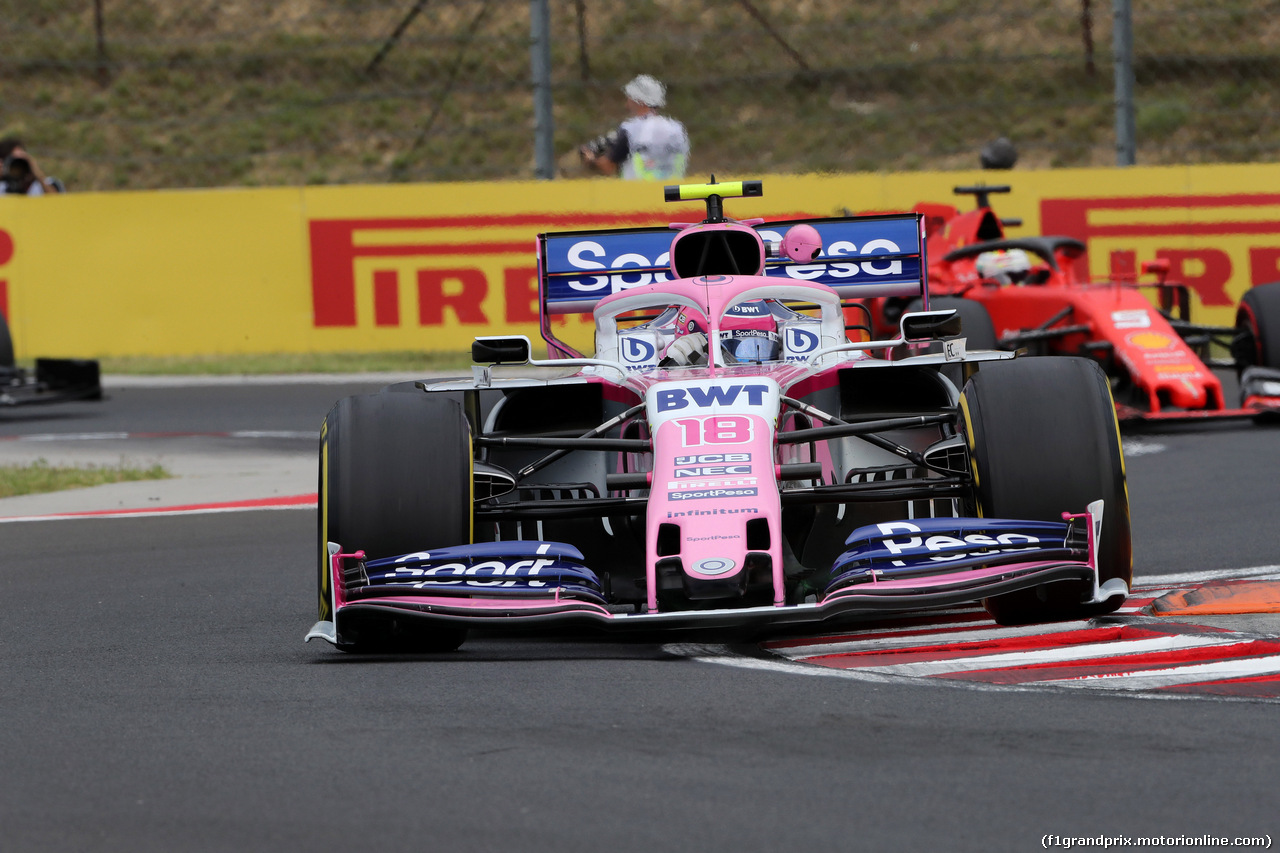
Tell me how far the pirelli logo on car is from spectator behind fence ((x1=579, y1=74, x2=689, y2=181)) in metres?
3.39

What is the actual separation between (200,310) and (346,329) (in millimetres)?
1353

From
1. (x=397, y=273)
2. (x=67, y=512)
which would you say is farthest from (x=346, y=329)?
(x=67, y=512)

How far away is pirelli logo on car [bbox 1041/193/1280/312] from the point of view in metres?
15.8

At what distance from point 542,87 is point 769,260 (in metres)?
8.92

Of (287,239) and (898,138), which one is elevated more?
(898,138)

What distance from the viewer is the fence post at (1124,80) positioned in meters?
16.4

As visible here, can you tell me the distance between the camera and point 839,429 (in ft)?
18.3

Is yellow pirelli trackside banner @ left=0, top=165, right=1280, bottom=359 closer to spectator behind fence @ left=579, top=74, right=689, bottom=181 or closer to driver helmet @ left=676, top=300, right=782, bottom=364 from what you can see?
spectator behind fence @ left=579, top=74, right=689, bottom=181

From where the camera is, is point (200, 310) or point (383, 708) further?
point (200, 310)

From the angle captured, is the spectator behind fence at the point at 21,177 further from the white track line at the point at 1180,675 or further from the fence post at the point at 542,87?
the white track line at the point at 1180,675

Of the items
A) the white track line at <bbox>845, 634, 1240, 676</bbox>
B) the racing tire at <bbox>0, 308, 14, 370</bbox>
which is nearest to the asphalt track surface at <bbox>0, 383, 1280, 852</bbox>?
the white track line at <bbox>845, 634, 1240, 676</bbox>

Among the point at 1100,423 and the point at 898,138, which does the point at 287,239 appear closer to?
the point at 1100,423

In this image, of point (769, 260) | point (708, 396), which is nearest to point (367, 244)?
point (769, 260)

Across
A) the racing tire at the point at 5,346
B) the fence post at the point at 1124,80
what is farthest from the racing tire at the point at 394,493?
the fence post at the point at 1124,80
